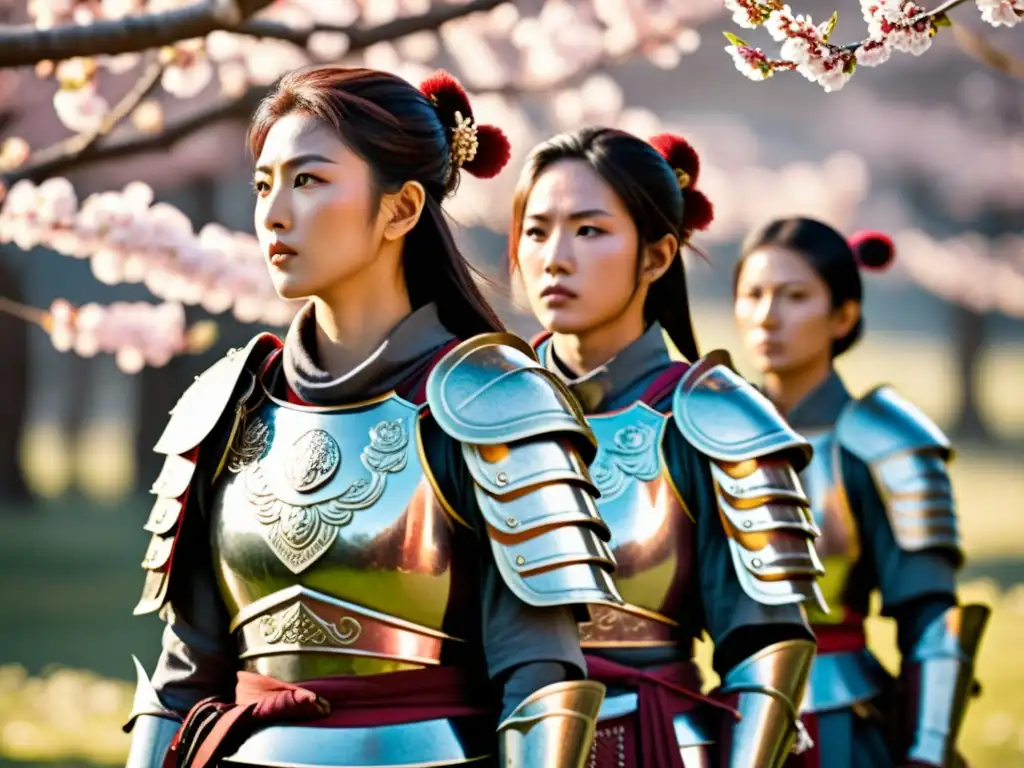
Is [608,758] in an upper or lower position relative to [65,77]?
lower

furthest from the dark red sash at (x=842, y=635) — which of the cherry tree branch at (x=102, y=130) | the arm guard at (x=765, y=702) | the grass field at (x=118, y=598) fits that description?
the grass field at (x=118, y=598)

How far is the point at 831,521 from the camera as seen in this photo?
4832mm

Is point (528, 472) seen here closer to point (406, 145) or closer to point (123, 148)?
point (406, 145)

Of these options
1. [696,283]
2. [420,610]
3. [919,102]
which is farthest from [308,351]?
[919,102]

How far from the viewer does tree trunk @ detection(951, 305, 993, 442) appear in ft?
52.1

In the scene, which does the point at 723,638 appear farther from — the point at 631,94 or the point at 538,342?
the point at 631,94

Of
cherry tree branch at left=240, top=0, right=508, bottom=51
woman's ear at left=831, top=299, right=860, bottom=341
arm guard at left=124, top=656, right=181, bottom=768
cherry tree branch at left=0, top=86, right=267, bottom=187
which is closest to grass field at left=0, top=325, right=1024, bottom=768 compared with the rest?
cherry tree branch at left=0, top=86, right=267, bottom=187

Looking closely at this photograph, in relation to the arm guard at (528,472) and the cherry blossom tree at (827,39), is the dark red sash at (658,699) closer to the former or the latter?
the arm guard at (528,472)

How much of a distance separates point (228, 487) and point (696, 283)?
40.4 feet

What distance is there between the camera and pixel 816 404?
197 inches

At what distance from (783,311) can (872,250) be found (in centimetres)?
56

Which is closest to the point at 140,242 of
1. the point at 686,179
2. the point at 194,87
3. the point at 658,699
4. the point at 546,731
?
the point at 194,87

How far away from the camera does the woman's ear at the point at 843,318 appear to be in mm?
5098

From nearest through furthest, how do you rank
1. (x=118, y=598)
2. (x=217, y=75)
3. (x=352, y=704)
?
(x=352, y=704)
(x=118, y=598)
(x=217, y=75)
